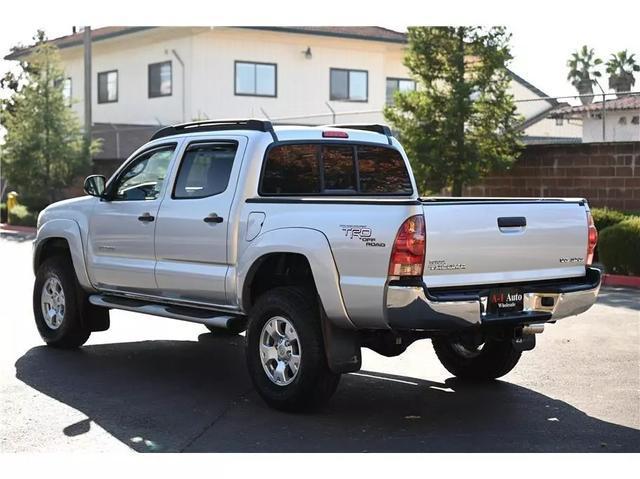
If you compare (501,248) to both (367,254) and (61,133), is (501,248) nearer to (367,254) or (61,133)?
(367,254)

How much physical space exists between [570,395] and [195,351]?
149 inches

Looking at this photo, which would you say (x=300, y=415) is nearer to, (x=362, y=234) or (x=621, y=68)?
(x=362, y=234)

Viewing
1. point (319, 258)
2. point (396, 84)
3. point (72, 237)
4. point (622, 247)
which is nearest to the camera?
point (319, 258)

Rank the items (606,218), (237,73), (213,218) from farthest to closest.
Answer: (237,73) → (606,218) → (213,218)

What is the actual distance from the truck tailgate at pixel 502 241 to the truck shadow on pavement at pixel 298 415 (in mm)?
1019

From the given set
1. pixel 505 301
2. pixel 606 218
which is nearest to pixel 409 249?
pixel 505 301

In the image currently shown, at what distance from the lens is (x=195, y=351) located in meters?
9.80

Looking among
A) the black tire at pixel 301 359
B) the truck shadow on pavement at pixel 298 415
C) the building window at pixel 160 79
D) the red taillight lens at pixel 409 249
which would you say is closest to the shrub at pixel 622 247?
the truck shadow on pavement at pixel 298 415

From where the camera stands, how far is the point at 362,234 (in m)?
6.59

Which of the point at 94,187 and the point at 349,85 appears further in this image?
the point at 349,85

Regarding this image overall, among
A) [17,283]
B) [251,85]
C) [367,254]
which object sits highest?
[251,85]

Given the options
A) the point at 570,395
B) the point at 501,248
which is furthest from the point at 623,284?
the point at 501,248

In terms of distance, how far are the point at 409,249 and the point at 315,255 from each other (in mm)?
759

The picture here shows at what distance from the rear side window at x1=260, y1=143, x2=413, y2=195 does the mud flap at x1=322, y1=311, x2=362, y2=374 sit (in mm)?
1463
